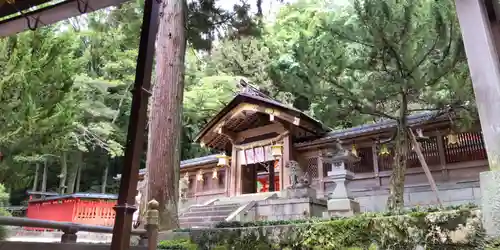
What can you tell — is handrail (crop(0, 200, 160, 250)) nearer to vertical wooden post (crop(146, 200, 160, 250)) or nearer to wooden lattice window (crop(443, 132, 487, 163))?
vertical wooden post (crop(146, 200, 160, 250))

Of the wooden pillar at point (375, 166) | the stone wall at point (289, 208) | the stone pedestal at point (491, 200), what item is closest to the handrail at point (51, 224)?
the stone pedestal at point (491, 200)

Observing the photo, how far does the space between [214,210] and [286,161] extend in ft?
11.1

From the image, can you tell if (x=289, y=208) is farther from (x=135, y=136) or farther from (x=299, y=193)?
(x=135, y=136)

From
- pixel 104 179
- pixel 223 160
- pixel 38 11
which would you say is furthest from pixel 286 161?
pixel 104 179

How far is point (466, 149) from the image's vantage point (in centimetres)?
1104

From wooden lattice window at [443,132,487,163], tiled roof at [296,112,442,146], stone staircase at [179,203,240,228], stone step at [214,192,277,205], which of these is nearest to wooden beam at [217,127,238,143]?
stone step at [214,192,277,205]

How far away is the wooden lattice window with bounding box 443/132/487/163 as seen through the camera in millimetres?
10742

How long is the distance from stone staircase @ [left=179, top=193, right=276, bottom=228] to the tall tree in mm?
5713

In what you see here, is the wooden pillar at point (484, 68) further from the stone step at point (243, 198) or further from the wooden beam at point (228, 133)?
the wooden beam at point (228, 133)

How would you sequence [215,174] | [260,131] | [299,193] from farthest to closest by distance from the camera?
[215,174] → [260,131] → [299,193]

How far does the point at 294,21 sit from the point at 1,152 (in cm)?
1821

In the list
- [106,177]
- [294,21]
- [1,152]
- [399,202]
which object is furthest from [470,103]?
[106,177]

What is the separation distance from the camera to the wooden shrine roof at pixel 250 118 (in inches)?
540

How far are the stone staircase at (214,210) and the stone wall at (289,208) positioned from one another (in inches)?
45.9
